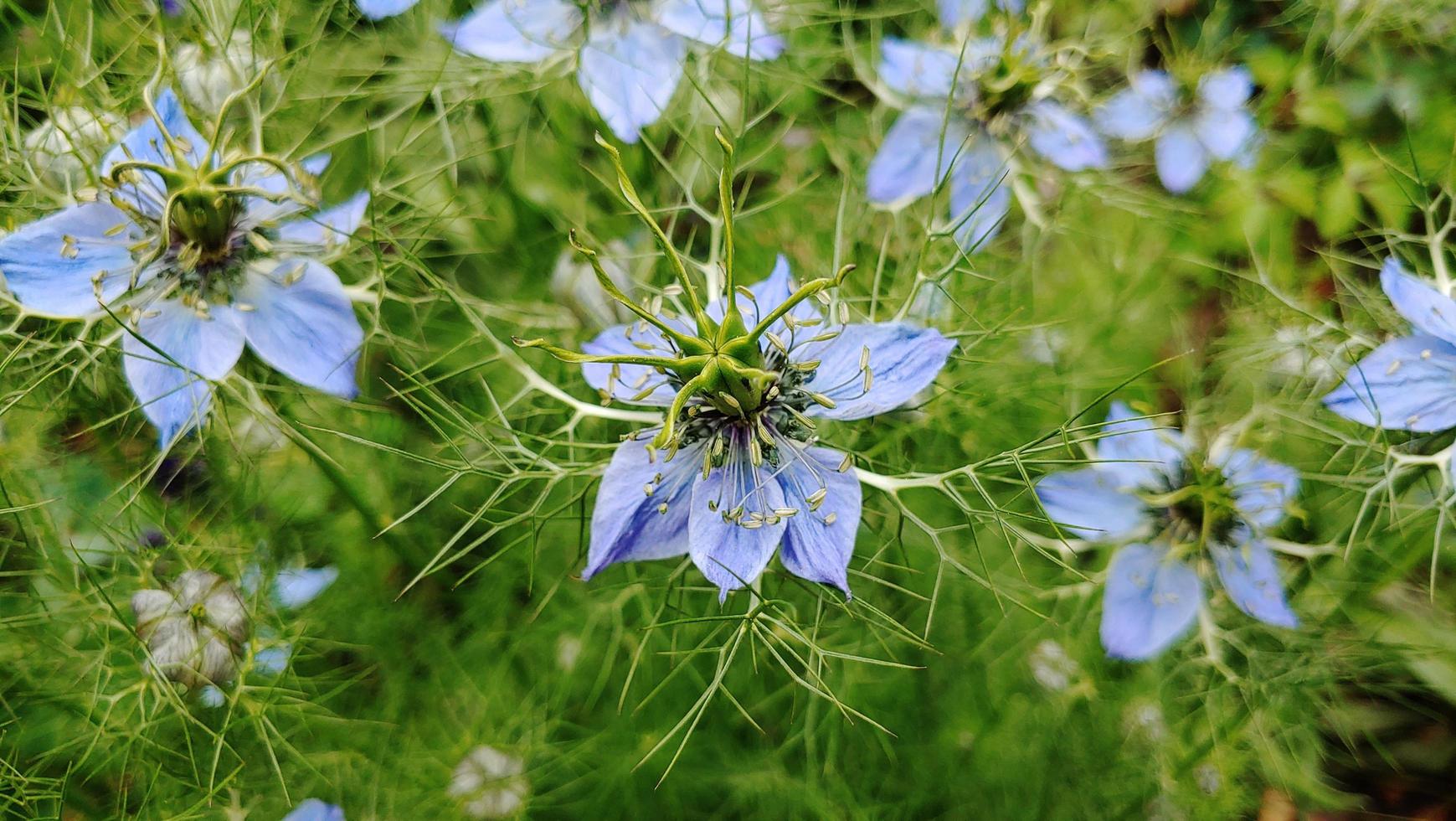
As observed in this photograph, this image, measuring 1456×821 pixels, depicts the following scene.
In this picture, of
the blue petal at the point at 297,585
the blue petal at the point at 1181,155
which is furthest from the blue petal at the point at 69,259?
the blue petal at the point at 1181,155

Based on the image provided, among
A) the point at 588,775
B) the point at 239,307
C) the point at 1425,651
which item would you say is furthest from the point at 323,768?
the point at 1425,651

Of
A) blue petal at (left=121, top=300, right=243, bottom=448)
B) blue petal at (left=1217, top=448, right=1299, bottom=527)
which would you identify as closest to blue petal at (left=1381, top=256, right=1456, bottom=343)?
blue petal at (left=1217, top=448, right=1299, bottom=527)

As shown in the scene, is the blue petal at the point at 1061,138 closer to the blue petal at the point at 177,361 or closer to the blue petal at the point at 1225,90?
the blue petal at the point at 1225,90

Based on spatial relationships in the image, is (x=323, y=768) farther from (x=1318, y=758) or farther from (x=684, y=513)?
(x=1318, y=758)

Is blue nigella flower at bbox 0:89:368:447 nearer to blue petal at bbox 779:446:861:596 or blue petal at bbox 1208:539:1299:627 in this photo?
blue petal at bbox 779:446:861:596

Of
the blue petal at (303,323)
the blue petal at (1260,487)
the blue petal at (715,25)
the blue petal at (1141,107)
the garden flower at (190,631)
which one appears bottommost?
the blue petal at (1260,487)

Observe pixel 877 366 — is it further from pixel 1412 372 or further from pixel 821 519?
pixel 1412 372
